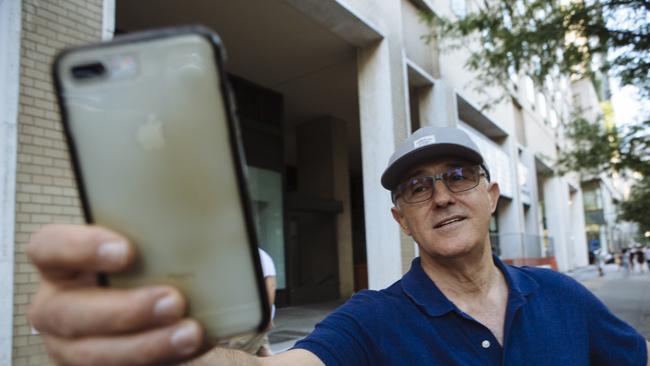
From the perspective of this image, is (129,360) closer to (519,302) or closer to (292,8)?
(519,302)

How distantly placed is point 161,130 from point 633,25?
26.5 ft

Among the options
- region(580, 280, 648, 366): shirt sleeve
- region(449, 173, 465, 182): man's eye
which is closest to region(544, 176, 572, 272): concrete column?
region(580, 280, 648, 366): shirt sleeve

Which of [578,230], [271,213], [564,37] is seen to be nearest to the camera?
[564,37]

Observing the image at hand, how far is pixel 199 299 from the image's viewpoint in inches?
29.6

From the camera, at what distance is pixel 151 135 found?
758 mm

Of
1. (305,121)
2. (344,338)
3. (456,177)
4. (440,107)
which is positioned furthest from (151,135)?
(305,121)

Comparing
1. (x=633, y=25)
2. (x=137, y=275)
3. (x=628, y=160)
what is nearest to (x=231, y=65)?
(x=633, y=25)

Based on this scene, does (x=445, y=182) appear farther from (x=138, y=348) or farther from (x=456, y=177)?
(x=138, y=348)

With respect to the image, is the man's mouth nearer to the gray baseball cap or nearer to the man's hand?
the gray baseball cap

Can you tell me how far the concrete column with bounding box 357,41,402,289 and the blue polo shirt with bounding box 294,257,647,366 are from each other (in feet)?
22.6

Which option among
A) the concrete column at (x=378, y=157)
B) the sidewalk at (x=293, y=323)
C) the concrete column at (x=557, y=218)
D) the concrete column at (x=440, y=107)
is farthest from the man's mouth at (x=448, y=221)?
the concrete column at (x=557, y=218)

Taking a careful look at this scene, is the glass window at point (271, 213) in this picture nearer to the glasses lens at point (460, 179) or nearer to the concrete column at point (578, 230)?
the glasses lens at point (460, 179)

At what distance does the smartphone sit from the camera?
76cm

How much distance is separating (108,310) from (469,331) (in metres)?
1.37
